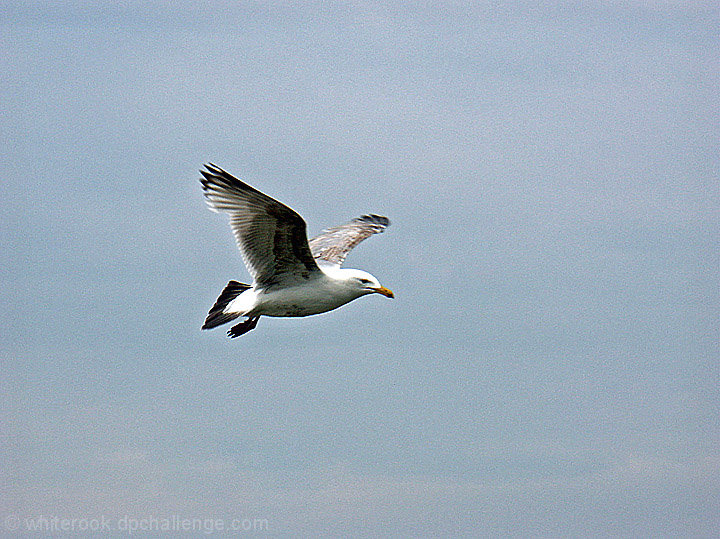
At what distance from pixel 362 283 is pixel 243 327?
2.12 m

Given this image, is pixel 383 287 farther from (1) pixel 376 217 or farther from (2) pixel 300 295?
(1) pixel 376 217

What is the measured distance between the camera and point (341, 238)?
20.9 m

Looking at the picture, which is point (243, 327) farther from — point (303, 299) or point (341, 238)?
point (341, 238)

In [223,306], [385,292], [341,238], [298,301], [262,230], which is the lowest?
[298,301]

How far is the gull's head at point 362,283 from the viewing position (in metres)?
16.9

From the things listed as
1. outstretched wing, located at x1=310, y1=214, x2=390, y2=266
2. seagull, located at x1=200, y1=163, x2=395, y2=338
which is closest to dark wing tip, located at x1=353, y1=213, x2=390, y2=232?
outstretched wing, located at x1=310, y1=214, x2=390, y2=266

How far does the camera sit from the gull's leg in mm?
17891

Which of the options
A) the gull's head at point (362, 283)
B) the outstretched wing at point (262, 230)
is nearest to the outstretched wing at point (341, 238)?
the gull's head at point (362, 283)

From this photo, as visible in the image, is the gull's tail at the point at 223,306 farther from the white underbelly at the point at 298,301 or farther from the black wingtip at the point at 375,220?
the black wingtip at the point at 375,220

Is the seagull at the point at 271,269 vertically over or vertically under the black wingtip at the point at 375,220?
under

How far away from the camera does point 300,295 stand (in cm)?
1664

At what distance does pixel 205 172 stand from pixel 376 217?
7445mm

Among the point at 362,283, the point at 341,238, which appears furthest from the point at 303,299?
the point at 341,238

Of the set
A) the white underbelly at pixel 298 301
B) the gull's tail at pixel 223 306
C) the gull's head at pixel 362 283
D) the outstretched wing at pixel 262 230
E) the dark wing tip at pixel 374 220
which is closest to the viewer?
the outstretched wing at pixel 262 230
